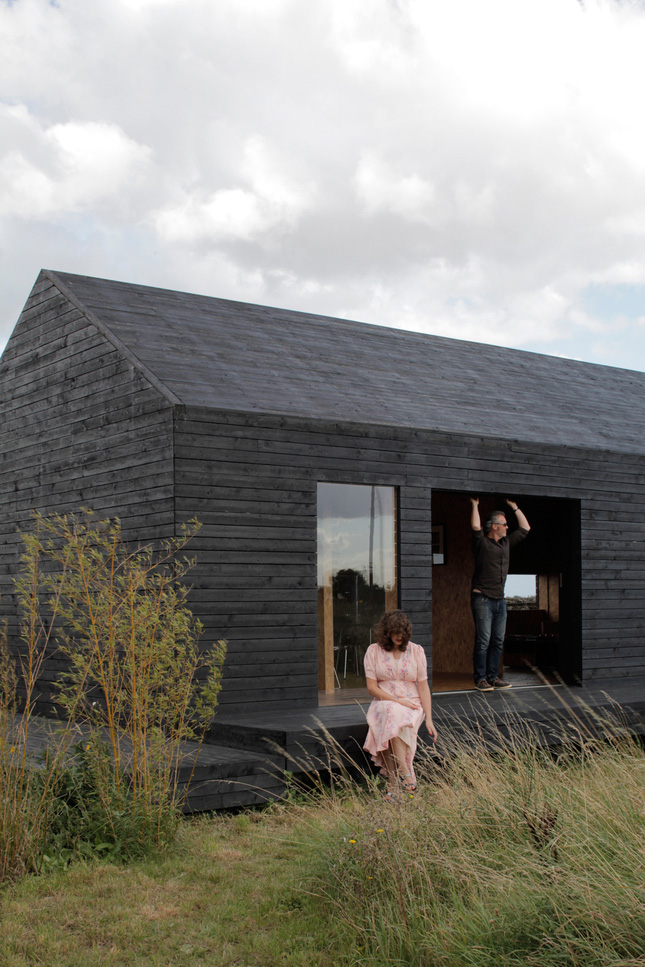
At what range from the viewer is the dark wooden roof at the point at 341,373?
8273 mm

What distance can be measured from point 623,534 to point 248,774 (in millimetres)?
5501

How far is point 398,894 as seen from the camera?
148 inches

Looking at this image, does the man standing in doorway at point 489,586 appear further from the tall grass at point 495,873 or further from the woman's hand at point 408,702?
the tall grass at point 495,873

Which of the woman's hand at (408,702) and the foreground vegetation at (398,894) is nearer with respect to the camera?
the foreground vegetation at (398,894)

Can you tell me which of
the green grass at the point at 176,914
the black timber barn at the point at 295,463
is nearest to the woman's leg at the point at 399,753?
the green grass at the point at 176,914

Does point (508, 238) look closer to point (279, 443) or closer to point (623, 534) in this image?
point (623, 534)

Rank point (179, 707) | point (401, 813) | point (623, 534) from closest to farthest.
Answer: point (401, 813), point (179, 707), point (623, 534)

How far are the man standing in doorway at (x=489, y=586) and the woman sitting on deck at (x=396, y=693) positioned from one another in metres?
2.85

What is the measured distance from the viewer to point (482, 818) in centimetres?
446

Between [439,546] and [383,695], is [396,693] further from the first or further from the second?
[439,546]

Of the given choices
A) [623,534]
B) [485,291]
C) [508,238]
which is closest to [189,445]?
[623,534]

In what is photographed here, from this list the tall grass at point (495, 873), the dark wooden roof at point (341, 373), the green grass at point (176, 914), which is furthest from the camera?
the dark wooden roof at point (341, 373)

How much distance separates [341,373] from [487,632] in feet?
10.1

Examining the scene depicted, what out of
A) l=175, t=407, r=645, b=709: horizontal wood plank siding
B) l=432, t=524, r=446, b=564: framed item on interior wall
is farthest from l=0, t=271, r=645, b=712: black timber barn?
l=432, t=524, r=446, b=564: framed item on interior wall
